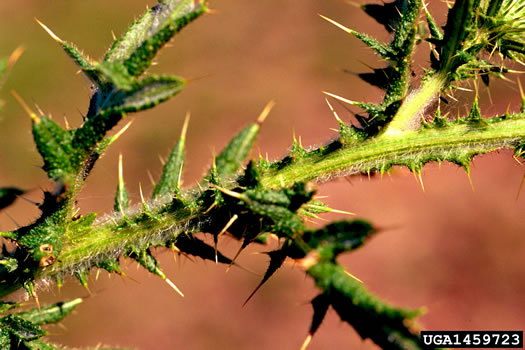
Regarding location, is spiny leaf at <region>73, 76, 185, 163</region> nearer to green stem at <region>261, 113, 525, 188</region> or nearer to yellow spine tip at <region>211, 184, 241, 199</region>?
yellow spine tip at <region>211, 184, 241, 199</region>

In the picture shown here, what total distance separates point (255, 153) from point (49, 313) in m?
4.66

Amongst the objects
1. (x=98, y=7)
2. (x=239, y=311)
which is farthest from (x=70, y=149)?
(x=98, y=7)

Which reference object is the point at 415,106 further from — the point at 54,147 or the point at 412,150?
the point at 54,147

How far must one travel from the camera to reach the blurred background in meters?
6.36

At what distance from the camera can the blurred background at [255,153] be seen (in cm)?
636

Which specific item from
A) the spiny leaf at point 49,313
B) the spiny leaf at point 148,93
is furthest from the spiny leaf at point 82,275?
the spiny leaf at point 148,93

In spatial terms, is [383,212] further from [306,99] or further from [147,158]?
[147,158]

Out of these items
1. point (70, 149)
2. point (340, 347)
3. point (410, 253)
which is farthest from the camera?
point (410, 253)

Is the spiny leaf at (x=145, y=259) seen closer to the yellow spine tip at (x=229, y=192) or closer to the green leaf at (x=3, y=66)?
the yellow spine tip at (x=229, y=192)

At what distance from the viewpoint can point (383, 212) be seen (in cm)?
708

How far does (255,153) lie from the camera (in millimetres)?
6648

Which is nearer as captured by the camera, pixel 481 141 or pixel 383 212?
pixel 481 141

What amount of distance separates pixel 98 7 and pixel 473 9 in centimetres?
657

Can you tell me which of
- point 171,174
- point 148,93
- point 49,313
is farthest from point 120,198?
point 148,93
